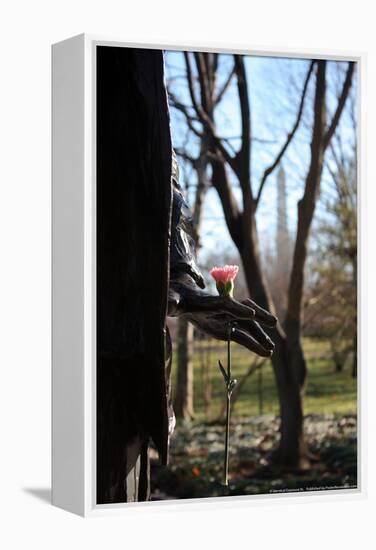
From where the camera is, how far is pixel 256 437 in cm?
910

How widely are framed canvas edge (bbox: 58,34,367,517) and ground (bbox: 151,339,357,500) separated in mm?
1571

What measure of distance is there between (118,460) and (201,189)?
10.6ft

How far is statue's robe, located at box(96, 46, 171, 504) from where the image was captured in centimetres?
607

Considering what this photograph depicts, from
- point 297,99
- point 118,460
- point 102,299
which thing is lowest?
point 118,460

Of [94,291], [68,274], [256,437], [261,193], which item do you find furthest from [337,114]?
[94,291]

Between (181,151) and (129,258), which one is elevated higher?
(181,151)

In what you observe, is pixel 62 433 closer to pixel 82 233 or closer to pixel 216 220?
pixel 82 233

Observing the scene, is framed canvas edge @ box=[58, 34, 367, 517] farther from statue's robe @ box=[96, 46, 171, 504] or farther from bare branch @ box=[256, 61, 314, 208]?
bare branch @ box=[256, 61, 314, 208]

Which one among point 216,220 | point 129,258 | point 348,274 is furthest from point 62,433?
point 348,274

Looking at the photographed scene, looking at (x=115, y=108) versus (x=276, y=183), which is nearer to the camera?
(x=115, y=108)

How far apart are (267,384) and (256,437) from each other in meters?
0.43

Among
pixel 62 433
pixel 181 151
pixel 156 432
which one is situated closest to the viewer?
pixel 156 432

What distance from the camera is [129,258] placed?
6.25 meters

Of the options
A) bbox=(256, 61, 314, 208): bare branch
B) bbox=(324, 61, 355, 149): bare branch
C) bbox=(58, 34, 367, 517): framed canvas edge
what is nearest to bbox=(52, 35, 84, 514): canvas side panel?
bbox=(58, 34, 367, 517): framed canvas edge
